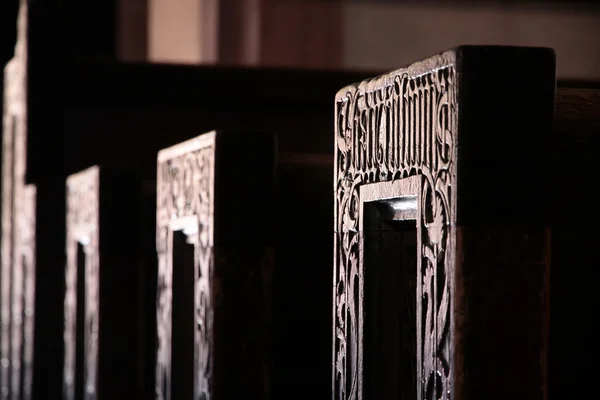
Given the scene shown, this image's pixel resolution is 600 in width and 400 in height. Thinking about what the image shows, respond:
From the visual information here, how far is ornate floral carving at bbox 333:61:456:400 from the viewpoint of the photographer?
102cm

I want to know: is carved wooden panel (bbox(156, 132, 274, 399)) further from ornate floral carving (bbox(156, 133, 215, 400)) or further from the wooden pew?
the wooden pew

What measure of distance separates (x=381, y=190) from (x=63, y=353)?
5.96 feet

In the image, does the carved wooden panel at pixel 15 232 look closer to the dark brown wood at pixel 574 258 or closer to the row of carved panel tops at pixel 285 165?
the row of carved panel tops at pixel 285 165

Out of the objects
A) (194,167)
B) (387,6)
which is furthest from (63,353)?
(387,6)

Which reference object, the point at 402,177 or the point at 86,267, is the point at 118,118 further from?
the point at 402,177

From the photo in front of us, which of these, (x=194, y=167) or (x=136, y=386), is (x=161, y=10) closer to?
(x=136, y=386)

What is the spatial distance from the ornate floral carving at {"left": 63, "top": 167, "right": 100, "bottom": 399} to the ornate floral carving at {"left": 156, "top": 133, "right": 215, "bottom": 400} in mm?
337

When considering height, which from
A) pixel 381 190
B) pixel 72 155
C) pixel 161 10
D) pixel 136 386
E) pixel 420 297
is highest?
pixel 161 10

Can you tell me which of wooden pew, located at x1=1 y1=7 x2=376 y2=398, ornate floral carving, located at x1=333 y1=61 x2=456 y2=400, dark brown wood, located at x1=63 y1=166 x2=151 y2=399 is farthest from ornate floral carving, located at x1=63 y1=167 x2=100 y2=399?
ornate floral carving, located at x1=333 y1=61 x2=456 y2=400

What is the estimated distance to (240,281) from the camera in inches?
61.9

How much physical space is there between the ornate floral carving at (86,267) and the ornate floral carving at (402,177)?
93 cm

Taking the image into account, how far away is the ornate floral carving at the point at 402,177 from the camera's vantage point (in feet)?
3.36

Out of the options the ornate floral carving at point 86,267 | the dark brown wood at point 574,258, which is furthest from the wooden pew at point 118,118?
the dark brown wood at point 574,258

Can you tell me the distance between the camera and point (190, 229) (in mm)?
1708
